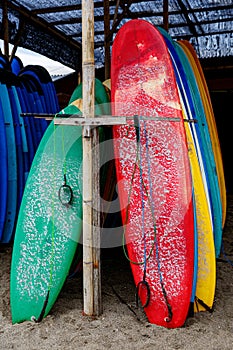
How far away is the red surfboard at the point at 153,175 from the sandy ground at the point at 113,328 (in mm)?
119

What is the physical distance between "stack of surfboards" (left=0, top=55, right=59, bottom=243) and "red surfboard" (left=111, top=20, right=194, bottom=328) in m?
1.20

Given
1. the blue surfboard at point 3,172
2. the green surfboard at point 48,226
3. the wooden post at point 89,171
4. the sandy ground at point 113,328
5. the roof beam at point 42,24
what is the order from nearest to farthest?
the sandy ground at point 113,328
the wooden post at point 89,171
the green surfboard at point 48,226
the blue surfboard at point 3,172
the roof beam at point 42,24

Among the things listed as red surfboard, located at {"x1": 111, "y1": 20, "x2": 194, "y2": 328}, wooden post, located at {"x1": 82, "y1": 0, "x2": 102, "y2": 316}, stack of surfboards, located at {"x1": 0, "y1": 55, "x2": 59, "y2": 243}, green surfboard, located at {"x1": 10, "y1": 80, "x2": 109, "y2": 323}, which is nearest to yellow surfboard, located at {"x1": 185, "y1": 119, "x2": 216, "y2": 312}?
red surfboard, located at {"x1": 111, "y1": 20, "x2": 194, "y2": 328}

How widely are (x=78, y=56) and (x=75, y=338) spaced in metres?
7.06

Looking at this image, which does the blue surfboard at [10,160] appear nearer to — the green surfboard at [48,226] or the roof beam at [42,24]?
the green surfboard at [48,226]

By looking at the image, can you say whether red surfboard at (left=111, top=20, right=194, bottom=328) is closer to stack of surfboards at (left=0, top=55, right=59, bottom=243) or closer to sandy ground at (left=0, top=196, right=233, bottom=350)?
sandy ground at (left=0, top=196, right=233, bottom=350)

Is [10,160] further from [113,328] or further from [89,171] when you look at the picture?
[113,328]

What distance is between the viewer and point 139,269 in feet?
8.53

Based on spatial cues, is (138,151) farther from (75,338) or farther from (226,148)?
(226,148)

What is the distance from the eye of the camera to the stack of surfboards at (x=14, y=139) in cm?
385

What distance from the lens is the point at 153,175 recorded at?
2.63m

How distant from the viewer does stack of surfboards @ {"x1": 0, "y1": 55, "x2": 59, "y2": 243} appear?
385 cm

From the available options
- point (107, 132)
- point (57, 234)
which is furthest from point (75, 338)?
point (107, 132)

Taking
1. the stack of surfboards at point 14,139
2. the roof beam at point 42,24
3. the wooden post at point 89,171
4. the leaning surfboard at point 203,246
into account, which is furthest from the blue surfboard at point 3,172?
the roof beam at point 42,24
